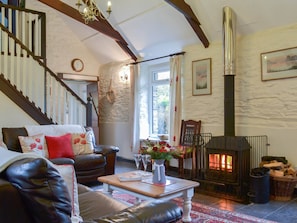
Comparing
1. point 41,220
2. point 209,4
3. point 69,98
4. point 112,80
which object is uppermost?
point 209,4

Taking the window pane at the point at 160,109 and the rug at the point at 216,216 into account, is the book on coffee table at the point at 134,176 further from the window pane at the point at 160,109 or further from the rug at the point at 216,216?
the window pane at the point at 160,109

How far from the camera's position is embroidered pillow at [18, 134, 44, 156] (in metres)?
4.14

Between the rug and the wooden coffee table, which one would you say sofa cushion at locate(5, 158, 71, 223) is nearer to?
the wooden coffee table

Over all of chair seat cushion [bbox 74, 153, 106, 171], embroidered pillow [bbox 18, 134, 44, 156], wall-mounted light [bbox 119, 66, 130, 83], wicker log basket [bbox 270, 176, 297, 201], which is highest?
wall-mounted light [bbox 119, 66, 130, 83]

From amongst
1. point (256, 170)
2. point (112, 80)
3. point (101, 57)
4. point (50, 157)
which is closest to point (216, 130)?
point (256, 170)

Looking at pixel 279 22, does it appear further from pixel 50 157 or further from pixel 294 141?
pixel 50 157

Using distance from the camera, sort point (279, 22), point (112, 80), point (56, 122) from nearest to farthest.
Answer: point (279, 22) → point (56, 122) → point (112, 80)

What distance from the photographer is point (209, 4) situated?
181 inches

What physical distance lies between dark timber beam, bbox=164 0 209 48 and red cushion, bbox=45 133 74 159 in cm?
281

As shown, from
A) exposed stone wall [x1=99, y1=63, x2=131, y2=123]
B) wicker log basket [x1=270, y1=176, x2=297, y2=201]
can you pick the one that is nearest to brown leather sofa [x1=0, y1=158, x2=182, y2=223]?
wicker log basket [x1=270, y1=176, x2=297, y2=201]

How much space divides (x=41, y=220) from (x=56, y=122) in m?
4.35

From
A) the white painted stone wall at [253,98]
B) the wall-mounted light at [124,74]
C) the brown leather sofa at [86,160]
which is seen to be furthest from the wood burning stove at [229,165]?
the wall-mounted light at [124,74]

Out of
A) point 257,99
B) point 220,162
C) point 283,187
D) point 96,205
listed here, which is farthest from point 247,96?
point 96,205

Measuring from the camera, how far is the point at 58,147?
4371mm
